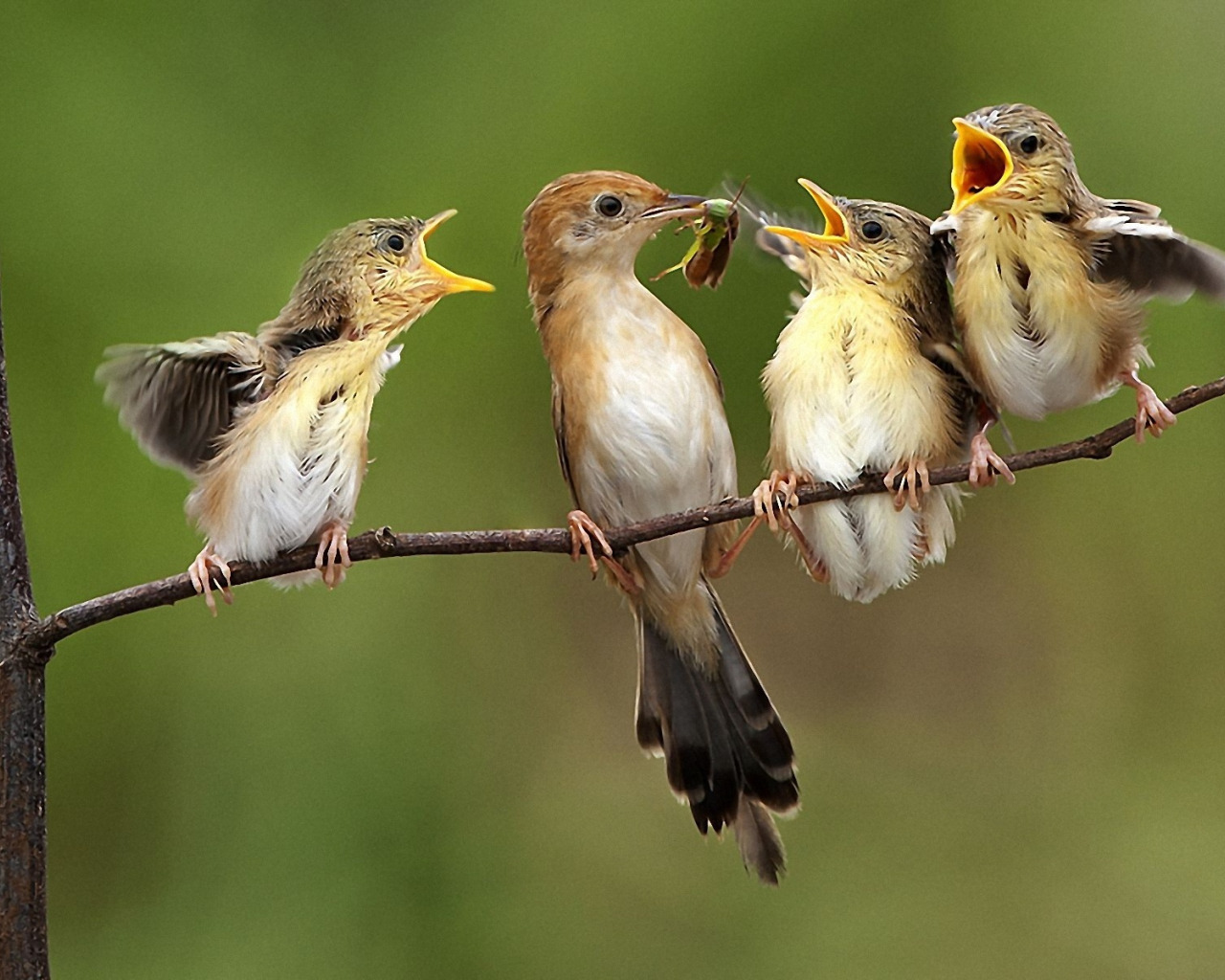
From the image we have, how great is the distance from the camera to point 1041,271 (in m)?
1.05

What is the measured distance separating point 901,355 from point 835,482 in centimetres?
11

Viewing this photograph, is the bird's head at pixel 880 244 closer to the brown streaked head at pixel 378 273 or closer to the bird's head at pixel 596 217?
the bird's head at pixel 596 217

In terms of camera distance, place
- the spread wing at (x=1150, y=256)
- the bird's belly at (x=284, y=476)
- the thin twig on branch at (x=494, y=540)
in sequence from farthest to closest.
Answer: the bird's belly at (x=284, y=476) → the spread wing at (x=1150, y=256) → the thin twig on branch at (x=494, y=540)

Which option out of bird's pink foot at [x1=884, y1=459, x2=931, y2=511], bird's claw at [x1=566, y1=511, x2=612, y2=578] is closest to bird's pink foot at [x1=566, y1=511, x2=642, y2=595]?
bird's claw at [x1=566, y1=511, x2=612, y2=578]

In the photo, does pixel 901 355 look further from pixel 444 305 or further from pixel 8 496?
pixel 444 305

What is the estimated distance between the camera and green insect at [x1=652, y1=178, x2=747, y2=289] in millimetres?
1066

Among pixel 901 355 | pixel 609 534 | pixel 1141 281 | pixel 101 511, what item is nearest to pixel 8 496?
pixel 609 534

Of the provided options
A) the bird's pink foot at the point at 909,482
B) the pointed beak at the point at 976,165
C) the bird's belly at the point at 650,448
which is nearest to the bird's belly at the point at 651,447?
the bird's belly at the point at 650,448

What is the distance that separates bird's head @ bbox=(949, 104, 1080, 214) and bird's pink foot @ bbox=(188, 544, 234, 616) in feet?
1.79

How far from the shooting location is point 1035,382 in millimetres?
1028

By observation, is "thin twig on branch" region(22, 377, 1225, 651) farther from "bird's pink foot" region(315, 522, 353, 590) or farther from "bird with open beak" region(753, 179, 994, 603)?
"bird with open beak" region(753, 179, 994, 603)

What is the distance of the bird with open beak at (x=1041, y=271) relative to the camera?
3.38ft

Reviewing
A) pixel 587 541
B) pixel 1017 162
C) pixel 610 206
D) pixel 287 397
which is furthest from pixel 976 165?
pixel 287 397

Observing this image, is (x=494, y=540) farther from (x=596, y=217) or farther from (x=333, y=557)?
(x=596, y=217)
